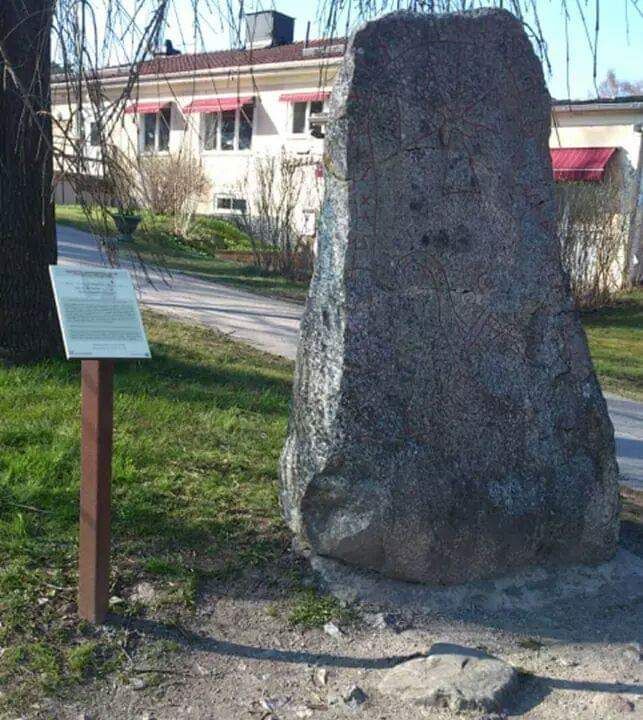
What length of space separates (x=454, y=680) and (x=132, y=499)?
200 cm

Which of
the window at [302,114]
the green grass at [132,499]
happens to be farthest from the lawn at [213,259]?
the green grass at [132,499]

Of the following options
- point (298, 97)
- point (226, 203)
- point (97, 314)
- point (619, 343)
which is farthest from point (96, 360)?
point (226, 203)

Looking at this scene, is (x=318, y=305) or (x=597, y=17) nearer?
(x=318, y=305)

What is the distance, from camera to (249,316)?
37.8 ft

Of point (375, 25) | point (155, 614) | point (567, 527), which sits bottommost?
point (155, 614)

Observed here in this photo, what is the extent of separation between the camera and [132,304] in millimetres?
3510

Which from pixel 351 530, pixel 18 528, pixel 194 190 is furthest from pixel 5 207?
pixel 194 190

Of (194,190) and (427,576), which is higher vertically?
(194,190)

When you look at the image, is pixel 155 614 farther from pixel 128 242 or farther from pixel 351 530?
pixel 128 242

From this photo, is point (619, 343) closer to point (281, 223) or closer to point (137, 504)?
point (281, 223)

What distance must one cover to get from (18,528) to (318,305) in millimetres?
1668

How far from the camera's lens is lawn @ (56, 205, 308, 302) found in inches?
589

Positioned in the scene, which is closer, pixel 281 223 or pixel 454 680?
pixel 454 680

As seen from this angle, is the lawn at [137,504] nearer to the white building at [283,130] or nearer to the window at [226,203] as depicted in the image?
the white building at [283,130]
